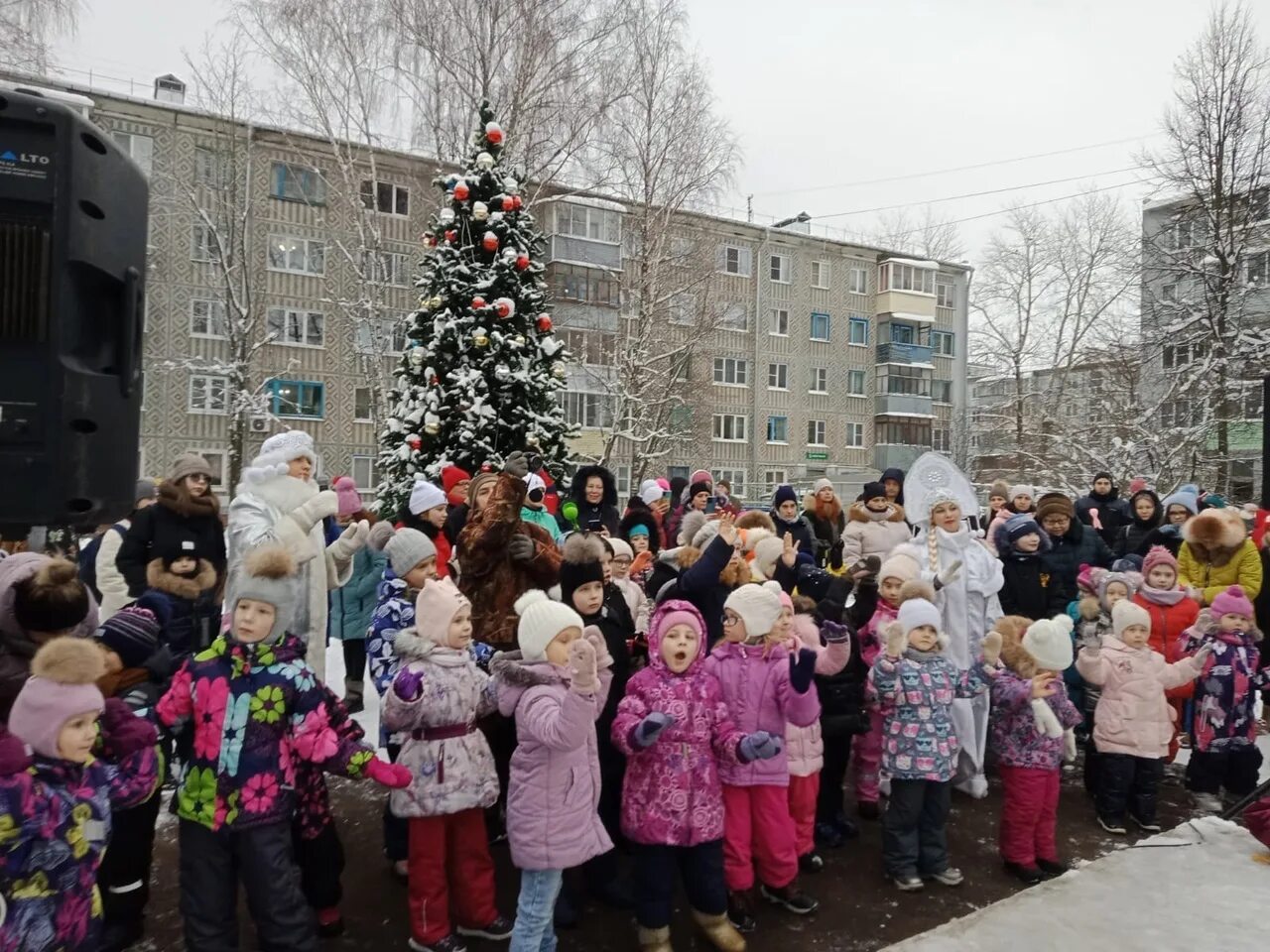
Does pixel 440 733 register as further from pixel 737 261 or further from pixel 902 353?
pixel 902 353

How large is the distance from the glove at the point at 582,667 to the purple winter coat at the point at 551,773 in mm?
37

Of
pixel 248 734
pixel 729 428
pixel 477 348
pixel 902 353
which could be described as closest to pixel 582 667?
pixel 248 734

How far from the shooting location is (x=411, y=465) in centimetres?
1005

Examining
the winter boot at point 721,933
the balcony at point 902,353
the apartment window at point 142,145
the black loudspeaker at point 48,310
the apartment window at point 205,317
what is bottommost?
the winter boot at point 721,933

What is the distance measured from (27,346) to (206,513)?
3099mm

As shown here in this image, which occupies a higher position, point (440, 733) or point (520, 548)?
point (520, 548)

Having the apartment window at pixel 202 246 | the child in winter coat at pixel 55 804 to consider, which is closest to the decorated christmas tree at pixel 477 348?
the child in winter coat at pixel 55 804

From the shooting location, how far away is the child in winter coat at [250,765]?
9.97 ft

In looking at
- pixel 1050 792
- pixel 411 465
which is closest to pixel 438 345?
pixel 411 465

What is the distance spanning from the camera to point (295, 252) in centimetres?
2538

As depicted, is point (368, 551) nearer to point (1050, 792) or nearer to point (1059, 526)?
point (1050, 792)

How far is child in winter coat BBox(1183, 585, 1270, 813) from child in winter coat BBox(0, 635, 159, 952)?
5991mm

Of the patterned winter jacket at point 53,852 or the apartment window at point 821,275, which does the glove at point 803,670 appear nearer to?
the patterned winter jacket at point 53,852

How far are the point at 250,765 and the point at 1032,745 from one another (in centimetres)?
371
